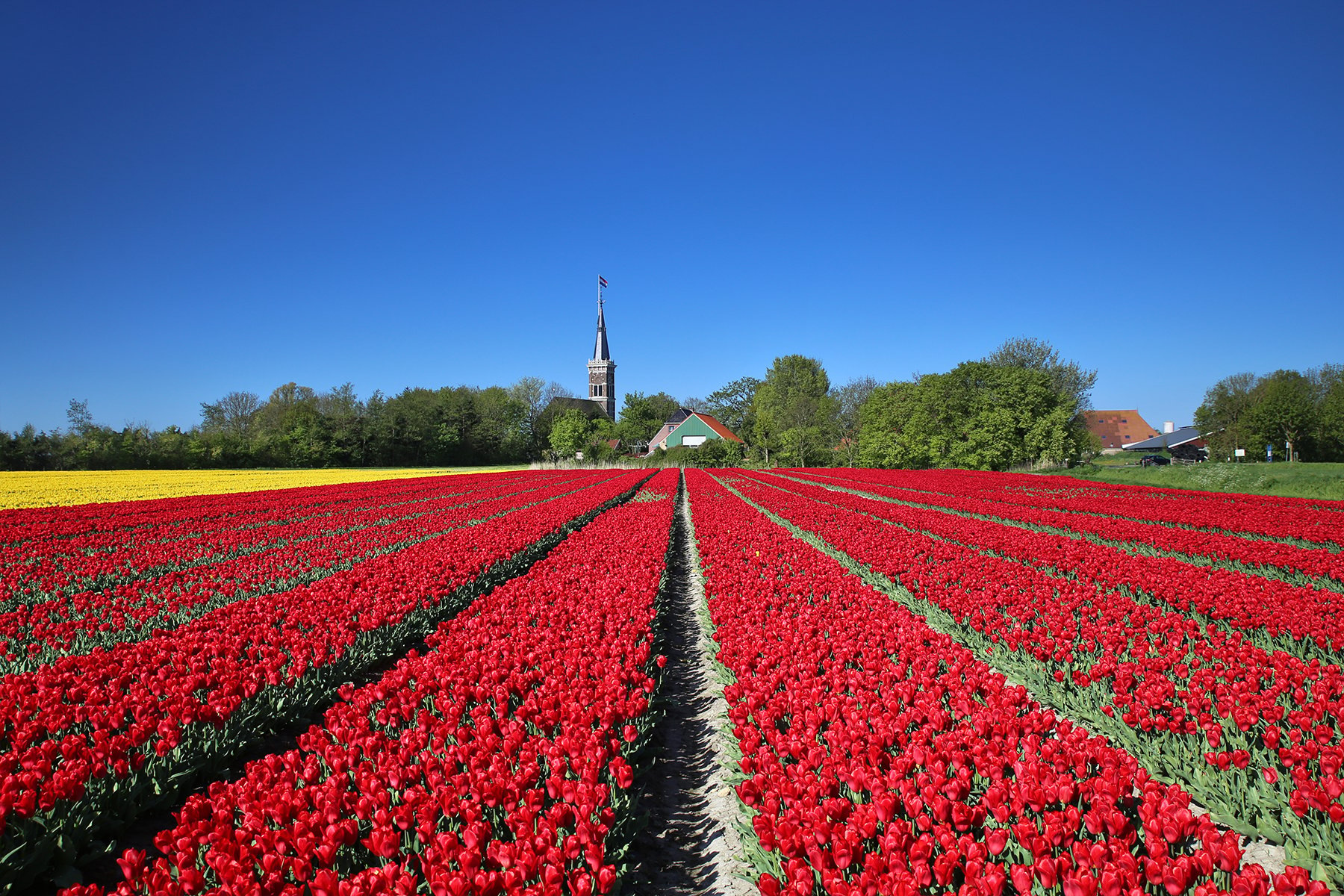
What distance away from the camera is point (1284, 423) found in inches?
2395

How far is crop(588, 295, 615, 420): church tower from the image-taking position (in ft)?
426

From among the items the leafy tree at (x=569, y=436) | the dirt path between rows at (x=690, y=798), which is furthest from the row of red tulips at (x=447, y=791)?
the leafy tree at (x=569, y=436)

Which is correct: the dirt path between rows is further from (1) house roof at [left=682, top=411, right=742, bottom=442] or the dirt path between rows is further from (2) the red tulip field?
(1) house roof at [left=682, top=411, right=742, bottom=442]

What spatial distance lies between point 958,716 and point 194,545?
14787mm

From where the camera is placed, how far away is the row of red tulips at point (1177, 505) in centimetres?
1327

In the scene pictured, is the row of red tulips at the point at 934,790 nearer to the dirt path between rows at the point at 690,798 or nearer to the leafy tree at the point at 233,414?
the dirt path between rows at the point at 690,798

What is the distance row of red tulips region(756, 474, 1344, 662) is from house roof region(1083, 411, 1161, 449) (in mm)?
130208

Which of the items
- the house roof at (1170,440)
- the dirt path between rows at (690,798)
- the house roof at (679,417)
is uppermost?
the house roof at (679,417)

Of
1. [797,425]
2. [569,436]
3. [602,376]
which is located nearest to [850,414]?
[797,425]

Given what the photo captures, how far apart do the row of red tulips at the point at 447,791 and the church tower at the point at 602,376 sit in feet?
405

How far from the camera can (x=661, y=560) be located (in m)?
10.1

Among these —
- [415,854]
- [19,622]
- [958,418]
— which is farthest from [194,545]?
[958,418]

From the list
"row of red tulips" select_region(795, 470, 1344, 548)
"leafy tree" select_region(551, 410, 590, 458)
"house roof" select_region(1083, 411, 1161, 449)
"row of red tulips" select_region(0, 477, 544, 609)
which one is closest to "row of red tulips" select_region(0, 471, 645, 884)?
"row of red tulips" select_region(0, 477, 544, 609)

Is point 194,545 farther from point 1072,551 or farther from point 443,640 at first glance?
point 1072,551
